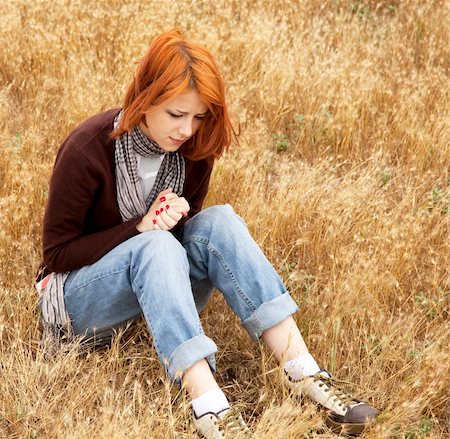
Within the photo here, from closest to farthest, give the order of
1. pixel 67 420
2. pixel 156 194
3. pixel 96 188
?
pixel 67 420, pixel 96 188, pixel 156 194

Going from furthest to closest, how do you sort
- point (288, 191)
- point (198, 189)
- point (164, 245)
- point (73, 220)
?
1. point (288, 191)
2. point (198, 189)
3. point (73, 220)
4. point (164, 245)

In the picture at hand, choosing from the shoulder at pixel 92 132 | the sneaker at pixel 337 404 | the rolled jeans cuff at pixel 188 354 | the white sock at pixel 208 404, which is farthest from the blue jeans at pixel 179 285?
the shoulder at pixel 92 132

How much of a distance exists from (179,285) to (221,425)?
0.48m

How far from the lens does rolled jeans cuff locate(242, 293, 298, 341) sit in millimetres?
2721

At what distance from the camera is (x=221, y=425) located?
2484mm

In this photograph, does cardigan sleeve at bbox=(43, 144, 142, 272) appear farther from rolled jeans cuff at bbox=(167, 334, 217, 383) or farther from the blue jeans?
rolled jeans cuff at bbox=(167, 334, 217, 383)

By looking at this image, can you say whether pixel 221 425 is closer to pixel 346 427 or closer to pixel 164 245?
pixel 346 427

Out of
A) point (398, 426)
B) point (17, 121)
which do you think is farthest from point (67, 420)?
point (17, 121)

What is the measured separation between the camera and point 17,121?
4129mm

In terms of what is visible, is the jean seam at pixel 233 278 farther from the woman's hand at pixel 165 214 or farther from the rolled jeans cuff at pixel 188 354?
the rolled jeans cuff at pixel 188 354

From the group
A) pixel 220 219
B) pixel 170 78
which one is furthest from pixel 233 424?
pixel 170 78

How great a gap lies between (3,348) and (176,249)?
2.58 ft

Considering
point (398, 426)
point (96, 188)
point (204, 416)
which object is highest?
point (96, 188)

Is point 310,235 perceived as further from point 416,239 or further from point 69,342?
point 69,342
